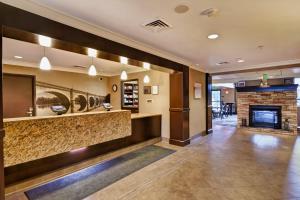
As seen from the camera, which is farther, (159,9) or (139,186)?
(139,186)

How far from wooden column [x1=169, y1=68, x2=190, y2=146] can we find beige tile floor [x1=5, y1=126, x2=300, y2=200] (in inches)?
19.5

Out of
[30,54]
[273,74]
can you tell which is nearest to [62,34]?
[30,54]

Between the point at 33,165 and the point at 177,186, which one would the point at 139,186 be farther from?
the point at 33,165

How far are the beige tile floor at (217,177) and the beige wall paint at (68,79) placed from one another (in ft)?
13.9

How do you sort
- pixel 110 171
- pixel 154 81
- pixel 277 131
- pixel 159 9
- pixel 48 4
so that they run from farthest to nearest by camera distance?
pixel 277 131 < pixel 154 81 < pixel 110 171 < pixel 159 9 < pixel 48 4

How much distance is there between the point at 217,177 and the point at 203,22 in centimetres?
254

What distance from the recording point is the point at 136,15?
2219mm

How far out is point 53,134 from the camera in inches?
110

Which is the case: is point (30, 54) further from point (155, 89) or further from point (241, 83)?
point (241, 83)


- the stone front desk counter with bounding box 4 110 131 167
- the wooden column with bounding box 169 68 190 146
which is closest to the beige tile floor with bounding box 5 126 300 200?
the wooden column with bounding box 169 68 190 146

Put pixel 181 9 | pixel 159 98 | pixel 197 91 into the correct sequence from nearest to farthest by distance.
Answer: pixel 181 9 < pixel 159 98 < pixel 197 91

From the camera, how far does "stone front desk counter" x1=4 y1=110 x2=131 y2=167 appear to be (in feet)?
7.83

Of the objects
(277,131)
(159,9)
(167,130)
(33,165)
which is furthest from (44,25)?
(277,131)

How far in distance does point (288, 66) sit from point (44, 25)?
19.3 feet
